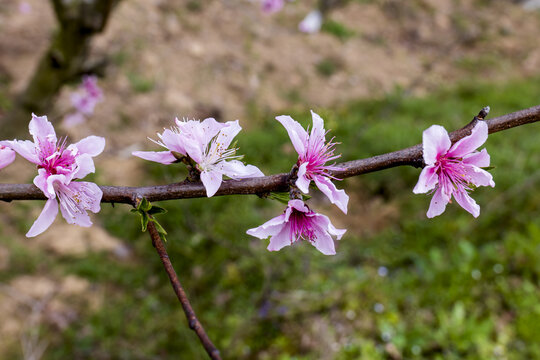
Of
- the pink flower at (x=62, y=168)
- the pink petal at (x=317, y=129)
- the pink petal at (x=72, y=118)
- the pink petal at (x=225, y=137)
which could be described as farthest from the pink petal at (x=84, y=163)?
the pink petal at (x=72, y=118)

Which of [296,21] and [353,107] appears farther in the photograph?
[296,21]

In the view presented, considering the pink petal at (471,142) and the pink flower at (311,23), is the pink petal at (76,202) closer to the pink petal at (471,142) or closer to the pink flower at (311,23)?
the pink petal at (471,142)

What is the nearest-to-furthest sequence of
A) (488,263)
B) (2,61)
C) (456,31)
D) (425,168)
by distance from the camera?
(425,168) < (488,263) < (2,61) < (456,31)

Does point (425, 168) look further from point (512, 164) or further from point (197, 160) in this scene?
point (512, 164)

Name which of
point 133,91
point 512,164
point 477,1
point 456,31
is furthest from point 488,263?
point 477,1

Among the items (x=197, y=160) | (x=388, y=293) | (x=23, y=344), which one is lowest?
(x=23, y=344)

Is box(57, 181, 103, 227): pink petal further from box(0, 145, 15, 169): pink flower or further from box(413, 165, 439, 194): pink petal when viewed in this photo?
box(413, 165, 439, 194): pink petal

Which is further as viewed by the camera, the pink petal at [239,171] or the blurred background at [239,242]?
the blurred background at [239,242]

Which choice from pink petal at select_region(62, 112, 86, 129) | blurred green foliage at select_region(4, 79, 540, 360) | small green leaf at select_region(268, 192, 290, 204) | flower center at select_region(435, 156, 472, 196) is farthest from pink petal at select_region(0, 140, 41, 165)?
pink petal at select_region(62, 112, 86, 129)
